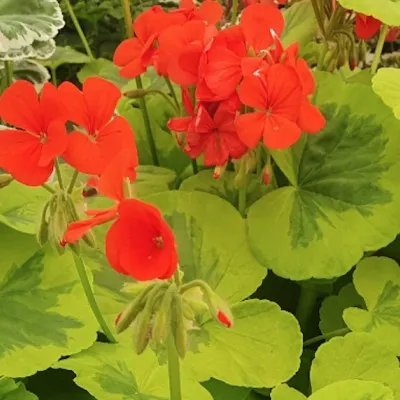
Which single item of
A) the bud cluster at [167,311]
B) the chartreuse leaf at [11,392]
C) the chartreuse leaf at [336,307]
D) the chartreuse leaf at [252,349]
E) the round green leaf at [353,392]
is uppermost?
the bud cluster at [167,311]

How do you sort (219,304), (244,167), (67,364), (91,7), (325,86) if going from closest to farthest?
(219,304) < (67,364) < (244,167) < (325,86) < (91,7)

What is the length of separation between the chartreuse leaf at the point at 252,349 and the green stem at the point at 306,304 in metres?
0.15

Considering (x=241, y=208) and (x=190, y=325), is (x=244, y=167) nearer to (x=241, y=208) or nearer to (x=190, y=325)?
(x=241, y=208)

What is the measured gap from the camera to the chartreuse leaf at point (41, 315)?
2.61 feet

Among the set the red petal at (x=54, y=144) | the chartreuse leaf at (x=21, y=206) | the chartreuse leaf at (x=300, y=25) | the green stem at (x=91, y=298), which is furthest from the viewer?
the chartreuse leaf at (x=300, y=25)

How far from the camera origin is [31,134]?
2.11 ft

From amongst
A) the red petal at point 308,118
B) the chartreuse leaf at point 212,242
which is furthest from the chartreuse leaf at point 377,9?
the chartreuse leaf at point 212,242

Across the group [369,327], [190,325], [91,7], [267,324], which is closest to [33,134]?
[190,325]

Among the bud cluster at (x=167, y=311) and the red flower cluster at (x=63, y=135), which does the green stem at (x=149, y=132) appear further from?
the bud cluster at (x=167, y=311)

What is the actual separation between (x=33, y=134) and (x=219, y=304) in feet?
0.69

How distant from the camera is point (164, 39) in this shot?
2.81 ft

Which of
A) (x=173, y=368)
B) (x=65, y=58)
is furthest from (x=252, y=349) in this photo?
(x=65, y=58)

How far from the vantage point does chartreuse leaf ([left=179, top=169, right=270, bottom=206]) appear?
1009 mm

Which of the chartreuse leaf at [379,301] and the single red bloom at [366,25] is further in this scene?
the single red bloom at [366,25]
